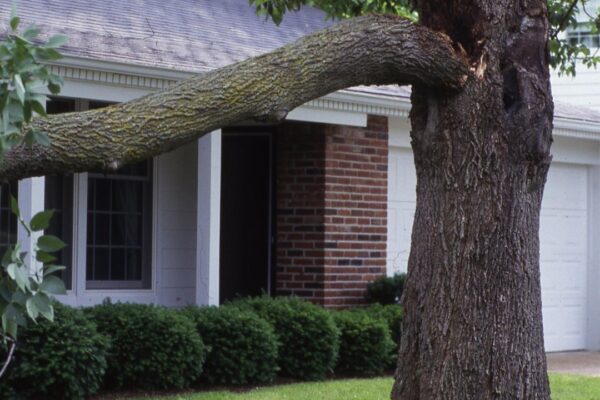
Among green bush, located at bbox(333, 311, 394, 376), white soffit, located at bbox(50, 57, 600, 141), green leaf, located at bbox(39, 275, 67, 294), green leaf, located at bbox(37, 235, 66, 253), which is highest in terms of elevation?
white soffit, located at bbox(50, 57, 600, 141)

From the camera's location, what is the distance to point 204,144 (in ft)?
38.7

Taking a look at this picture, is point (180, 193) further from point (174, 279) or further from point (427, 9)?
point (427, 9)

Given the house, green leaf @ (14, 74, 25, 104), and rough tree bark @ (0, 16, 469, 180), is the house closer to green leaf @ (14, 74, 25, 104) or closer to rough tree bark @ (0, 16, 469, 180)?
rough tree bark @ (0, 16, 469, 180)

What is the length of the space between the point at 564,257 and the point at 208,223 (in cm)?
665

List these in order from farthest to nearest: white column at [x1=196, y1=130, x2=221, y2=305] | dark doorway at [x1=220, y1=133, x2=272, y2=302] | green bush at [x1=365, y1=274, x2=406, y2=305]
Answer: dark doorway at [x1=220, y1=133, x2=272, y2=302] → green bush at [x1=365, y1=274, x2=406, y2=305] → white column at [x1=196, y1=130, x2=221, y2=305]

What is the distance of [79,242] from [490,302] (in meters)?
6.57

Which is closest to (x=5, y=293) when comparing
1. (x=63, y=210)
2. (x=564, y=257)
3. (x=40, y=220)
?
(x=40, y=220)

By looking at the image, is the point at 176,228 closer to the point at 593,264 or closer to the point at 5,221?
the point at 5,221

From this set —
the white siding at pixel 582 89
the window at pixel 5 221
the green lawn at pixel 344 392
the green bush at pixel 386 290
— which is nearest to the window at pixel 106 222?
the window at pixel 5 221

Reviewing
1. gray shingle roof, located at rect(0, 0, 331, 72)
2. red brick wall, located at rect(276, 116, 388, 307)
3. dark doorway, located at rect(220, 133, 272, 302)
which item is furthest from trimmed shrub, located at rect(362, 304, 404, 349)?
gray shingle roof, located at rect(0, 0, 331, 72)

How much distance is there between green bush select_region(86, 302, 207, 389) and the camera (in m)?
10.2

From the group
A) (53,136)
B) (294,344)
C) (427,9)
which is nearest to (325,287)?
(294,344)

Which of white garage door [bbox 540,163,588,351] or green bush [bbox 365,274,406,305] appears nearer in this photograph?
green bush [bbox 365,274,406,305]

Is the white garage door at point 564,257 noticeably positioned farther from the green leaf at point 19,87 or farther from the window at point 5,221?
the green leaf at point 19,87
